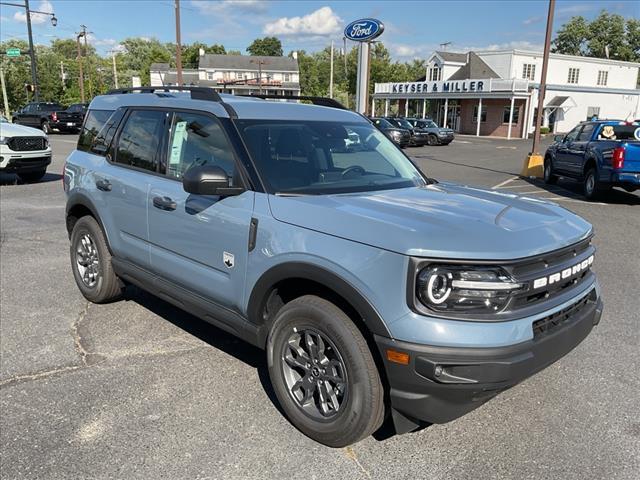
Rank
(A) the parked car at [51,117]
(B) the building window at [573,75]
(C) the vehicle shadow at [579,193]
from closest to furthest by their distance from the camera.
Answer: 1. (C) the vehicle shadow at [579,193]
2. (A) the parked car at [51,117]
3. (B) the building window at [573,75]

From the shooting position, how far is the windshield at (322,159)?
3420 millimetres

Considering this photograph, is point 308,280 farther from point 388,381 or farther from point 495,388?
point 495,388

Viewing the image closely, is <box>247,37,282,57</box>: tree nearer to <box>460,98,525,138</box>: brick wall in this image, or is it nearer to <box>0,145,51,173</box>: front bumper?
<box>460,98,525,138</box>: brick wall

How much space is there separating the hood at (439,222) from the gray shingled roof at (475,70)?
50.4 meters

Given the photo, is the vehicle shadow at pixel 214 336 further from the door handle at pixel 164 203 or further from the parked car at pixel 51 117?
the parked car at pixel 51 117

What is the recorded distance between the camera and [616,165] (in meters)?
11.2

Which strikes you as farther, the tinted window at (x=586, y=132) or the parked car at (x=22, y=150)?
the tinted window at (x=586, y=132)

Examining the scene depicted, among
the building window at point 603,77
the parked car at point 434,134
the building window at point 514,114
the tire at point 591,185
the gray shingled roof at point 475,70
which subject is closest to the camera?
the tire at point 591,185

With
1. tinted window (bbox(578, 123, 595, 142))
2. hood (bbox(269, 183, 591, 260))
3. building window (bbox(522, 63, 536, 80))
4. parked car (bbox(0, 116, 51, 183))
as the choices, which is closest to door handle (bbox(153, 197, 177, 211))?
hood (bbox(269, 183, 591, 260))

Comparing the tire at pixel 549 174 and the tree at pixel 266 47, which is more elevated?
the tree at pixel 266 47

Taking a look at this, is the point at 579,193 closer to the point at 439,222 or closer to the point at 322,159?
the point at 322,159

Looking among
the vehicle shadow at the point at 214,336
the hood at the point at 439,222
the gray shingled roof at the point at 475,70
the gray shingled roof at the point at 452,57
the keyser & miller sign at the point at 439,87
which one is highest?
the gray shingled roof at the point at 452,57

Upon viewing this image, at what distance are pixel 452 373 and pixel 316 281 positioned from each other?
818 millimetres

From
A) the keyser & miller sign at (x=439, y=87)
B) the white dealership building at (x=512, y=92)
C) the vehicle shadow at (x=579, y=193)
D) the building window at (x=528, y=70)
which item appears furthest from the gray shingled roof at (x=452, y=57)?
the vehicle shadow at (x=579, y=193)
